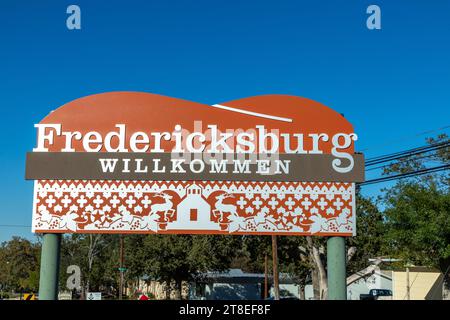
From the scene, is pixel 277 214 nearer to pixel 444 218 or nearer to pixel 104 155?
pixel 104 155

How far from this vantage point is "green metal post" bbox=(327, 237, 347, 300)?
8992 millimetres

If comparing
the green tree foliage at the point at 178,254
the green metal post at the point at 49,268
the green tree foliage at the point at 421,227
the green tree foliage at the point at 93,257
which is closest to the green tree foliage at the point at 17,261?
the green tree foliage at the point at 93,257

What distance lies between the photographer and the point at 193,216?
9.12 m

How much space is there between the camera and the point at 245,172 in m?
9.18

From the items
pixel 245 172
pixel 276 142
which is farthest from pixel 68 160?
pixel 276 142

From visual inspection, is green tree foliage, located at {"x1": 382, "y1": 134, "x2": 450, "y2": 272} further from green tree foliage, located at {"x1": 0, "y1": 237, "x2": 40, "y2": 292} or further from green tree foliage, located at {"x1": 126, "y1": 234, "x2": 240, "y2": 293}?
green tree foliage, located at {"x1": 0, "y1": 237, "x2": 40, "y2": 292}

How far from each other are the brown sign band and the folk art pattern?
0.12m

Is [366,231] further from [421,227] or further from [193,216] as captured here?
[193,216]

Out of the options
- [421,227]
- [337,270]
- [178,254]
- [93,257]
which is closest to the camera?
[337,270]

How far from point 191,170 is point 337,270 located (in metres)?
3.09

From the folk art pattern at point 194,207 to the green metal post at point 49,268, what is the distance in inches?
9.1

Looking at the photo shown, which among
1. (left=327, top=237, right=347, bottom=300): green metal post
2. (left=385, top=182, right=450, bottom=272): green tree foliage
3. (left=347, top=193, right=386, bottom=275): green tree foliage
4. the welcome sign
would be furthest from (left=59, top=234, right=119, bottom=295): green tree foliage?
(left=327, top=237, right=347, bottom=300): green metal post

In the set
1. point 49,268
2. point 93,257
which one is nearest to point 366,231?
point 49,268

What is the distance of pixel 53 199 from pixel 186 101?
9.62 ft
